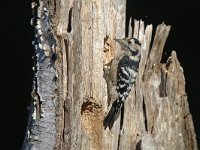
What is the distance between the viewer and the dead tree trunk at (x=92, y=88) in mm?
5125

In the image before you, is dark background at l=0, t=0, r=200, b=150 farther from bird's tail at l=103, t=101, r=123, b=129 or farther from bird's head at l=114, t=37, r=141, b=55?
bird's tail at l=103, t=101, r=123, b=129

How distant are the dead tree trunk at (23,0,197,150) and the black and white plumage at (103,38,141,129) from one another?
0.06 metres

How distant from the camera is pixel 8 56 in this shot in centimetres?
721

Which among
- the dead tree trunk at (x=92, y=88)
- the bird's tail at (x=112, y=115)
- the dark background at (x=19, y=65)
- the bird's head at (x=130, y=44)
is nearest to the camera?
the dead tree trunk at (x=92, y=88)

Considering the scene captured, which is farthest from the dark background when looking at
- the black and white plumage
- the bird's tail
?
the bird's tail

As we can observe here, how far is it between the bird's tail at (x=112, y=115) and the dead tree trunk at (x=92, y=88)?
4cm

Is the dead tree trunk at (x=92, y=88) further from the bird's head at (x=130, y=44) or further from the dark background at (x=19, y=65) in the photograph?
the dark background at (x=19, y=65)

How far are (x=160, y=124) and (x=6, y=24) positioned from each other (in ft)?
6.59

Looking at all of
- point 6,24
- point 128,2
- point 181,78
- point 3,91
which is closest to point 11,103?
point 3,91

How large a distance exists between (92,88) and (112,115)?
0.85ft

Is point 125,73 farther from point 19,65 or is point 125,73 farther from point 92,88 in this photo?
point 19,65

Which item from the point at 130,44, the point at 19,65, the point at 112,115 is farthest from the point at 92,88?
the point at 19,65

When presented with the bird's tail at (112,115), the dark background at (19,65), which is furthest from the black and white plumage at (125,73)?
the dark background at (19,65)

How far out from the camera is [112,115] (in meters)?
5.51
